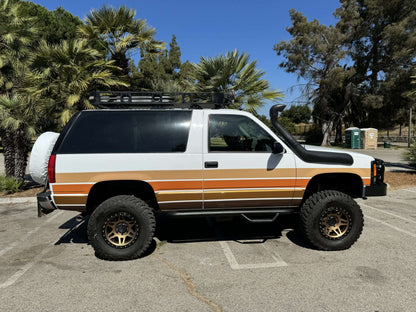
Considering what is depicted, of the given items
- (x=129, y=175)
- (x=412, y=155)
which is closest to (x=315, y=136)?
(x=412, y=155)

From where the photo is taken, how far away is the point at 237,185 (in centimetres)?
377

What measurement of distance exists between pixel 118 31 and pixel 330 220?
9.51 metres

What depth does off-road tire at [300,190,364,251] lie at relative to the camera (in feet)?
12.6

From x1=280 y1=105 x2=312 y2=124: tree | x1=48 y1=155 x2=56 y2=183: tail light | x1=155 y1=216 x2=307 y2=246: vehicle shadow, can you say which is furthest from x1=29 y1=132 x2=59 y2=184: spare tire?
x1=280 y1=105 x2=312 y2=124: tree

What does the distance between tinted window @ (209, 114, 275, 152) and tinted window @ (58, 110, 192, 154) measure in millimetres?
381

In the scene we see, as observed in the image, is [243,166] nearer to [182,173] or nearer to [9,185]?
[182,173]

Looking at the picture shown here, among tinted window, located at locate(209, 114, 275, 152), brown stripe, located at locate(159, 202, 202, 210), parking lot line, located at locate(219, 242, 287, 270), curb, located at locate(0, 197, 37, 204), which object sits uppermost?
tinted window, located at locate(209, 114, 275, 152)

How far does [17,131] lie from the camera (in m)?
7.51

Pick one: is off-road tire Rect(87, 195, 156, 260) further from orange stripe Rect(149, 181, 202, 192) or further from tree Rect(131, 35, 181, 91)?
tree Rect(131, 35, 181, 91)

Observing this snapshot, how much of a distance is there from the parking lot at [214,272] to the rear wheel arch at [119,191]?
70cm

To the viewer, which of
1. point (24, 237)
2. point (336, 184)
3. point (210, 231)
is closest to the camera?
point (336, 184)

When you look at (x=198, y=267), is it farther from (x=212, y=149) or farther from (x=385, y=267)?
(x=385, y=267)

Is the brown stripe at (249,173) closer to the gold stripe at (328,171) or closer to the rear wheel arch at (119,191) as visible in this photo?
the gold stripe at (328,171)

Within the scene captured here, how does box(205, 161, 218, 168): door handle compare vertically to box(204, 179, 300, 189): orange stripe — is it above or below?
above
